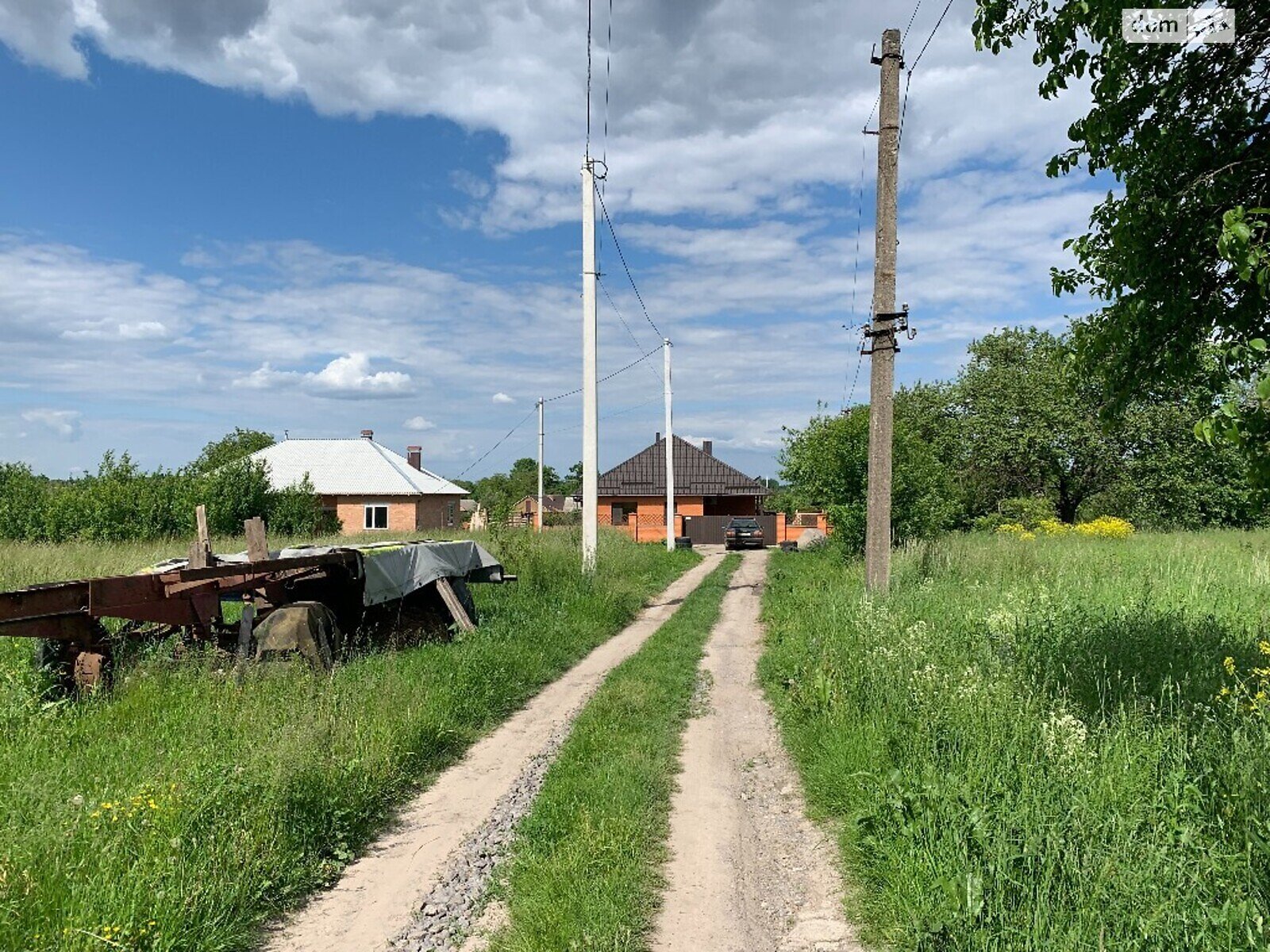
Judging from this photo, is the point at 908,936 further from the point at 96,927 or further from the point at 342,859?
the point at 96,927

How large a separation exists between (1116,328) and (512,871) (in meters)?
4.62

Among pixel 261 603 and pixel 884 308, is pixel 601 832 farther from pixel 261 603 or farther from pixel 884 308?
pixel 884 308

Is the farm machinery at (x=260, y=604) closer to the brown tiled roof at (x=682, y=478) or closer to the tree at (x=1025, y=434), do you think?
the tree at (x=1025, y=434)

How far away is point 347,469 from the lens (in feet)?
148

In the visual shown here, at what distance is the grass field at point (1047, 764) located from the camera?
11.2 feet

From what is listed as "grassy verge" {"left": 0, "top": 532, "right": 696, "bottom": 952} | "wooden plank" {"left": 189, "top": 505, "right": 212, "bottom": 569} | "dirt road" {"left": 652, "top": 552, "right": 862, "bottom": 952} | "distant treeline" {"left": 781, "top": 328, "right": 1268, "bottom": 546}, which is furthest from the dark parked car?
"wooden plank" {"left": 189, "top": 505, "right": 212, "bottom": 569}

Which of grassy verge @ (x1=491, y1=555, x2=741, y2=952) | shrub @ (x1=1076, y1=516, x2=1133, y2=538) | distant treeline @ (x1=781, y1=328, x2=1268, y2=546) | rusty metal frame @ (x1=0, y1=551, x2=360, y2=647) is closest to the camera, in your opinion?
grassy verge @ (x1=491, y1=555, x2=741, y2=952)

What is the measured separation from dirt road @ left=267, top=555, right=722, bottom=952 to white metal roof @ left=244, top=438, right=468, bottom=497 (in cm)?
3709

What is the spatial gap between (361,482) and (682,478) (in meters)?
18.8

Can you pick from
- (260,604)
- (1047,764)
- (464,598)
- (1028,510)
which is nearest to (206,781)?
(1047,764)

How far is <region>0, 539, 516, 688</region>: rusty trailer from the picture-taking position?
702cm

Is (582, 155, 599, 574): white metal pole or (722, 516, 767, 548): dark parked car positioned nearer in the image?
(582, 155, 599, 574): white metal pole

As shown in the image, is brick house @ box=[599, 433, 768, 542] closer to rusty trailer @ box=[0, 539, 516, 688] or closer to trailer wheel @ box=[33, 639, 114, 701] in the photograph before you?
rusty trailer @ box=[0, 539, 516, 688]

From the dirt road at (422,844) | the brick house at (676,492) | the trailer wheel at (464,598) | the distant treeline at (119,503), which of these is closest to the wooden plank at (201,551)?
the trailer wheel at (464,598)
